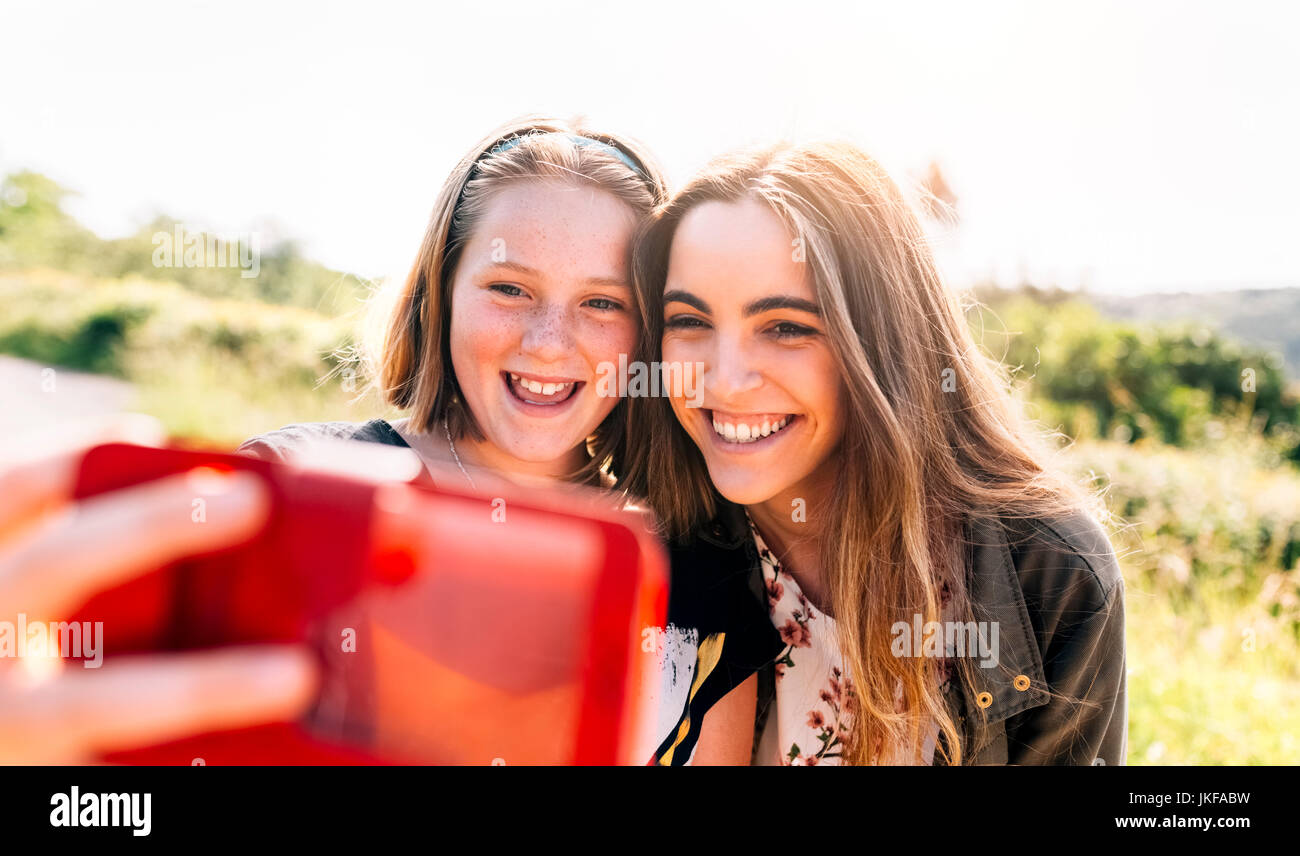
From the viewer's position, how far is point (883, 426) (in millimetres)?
2260

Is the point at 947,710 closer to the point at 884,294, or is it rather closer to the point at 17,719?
the point at 884,294

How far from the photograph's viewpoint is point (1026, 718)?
8.09ft

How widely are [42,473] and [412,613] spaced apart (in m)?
0.32

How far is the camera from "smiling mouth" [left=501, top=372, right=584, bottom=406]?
2.41 meters

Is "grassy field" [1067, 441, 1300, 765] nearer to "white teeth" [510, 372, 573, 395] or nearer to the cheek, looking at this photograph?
"white teeth" [510, 372, 573, 395]

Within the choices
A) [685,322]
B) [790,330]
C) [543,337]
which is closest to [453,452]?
[543,337]

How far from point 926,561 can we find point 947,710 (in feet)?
1.41

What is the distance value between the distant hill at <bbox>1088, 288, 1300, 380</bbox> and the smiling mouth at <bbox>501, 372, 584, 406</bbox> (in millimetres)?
9459

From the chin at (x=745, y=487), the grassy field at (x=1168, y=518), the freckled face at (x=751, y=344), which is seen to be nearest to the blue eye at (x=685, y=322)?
the freckled face at (x=751, y=344)

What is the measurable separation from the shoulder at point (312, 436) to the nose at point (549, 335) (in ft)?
1.57

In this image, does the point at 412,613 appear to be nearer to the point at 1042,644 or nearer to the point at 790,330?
the point at 790,330

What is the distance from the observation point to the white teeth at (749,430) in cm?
233

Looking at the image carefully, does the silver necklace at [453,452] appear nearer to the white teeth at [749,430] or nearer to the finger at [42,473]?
the white teeth at [749,430]
